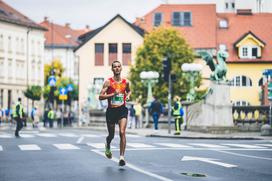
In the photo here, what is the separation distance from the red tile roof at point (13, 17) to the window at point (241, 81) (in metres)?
31.2

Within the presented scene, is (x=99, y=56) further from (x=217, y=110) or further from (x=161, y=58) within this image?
(x=217, y=110)

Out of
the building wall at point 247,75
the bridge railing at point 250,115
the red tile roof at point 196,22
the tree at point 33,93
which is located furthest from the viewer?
the tree at point 33,93

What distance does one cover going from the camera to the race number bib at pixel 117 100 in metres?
16.7

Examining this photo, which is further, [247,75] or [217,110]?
[247,75]

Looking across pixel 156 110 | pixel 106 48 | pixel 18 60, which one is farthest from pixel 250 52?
pixel 156 110

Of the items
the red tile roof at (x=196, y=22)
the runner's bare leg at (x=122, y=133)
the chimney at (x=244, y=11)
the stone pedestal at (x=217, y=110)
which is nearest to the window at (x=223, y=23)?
the red tile roof at (x=196, y=22)

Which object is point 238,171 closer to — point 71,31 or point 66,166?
point 66,166

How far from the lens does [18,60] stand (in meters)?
114

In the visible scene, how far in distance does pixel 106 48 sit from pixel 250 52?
51.7 ft

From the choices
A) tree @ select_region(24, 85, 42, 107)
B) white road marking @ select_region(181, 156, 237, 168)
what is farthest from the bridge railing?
tree @ select_region(24, 85, 42, 107)

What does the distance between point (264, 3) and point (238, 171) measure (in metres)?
72.2

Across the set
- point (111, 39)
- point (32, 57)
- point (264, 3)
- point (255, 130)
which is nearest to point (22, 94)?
point (32, 57)

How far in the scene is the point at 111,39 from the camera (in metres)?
94.1

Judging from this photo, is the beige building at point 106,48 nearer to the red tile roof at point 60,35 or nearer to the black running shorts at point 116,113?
the red tile roof at point 60,35
